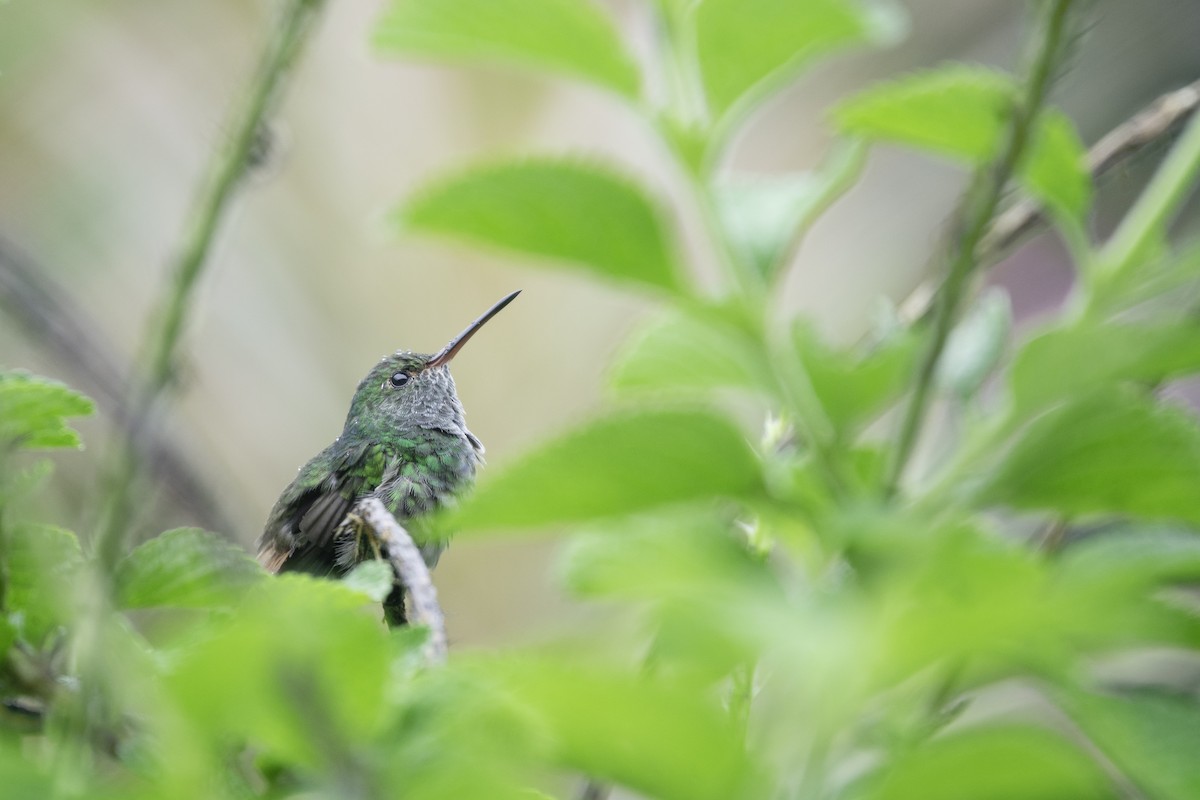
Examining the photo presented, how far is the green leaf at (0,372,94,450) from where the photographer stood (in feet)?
0.83

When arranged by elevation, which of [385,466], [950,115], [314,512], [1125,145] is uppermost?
[385,466]

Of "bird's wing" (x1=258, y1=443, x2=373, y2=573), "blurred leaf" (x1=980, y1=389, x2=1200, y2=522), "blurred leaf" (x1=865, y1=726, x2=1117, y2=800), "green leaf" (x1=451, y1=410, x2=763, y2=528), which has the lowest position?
"blurred leaf" (x1=865, y1=726, x2=1117, y2=800)

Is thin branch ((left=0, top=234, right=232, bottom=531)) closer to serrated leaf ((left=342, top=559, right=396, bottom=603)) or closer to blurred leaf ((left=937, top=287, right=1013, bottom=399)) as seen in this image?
serrated leaf ((left=342, top=559, right=396, bottom=603))

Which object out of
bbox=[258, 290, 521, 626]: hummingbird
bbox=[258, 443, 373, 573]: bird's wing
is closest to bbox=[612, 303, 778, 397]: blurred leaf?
bbox=[258, 290, 521, 626]: hummingbird

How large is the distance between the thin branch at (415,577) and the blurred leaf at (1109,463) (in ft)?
0.36

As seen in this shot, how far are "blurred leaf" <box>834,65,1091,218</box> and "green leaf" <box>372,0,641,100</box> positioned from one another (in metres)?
0.04

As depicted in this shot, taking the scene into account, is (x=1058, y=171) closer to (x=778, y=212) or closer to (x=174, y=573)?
(x=778, y=212)

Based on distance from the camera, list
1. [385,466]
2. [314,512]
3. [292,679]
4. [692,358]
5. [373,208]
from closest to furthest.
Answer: [292,679] → [692,358] → [314,512] → [385,466] → [373,208]

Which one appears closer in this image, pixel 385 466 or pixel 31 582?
pixel 31 582

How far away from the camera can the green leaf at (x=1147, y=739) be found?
16 centimetres

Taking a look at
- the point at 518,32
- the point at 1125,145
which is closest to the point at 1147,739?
the point at 518,32

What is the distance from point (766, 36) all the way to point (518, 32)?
43mm

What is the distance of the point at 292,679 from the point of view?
0.12m

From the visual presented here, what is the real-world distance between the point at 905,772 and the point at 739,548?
0.17 ft
